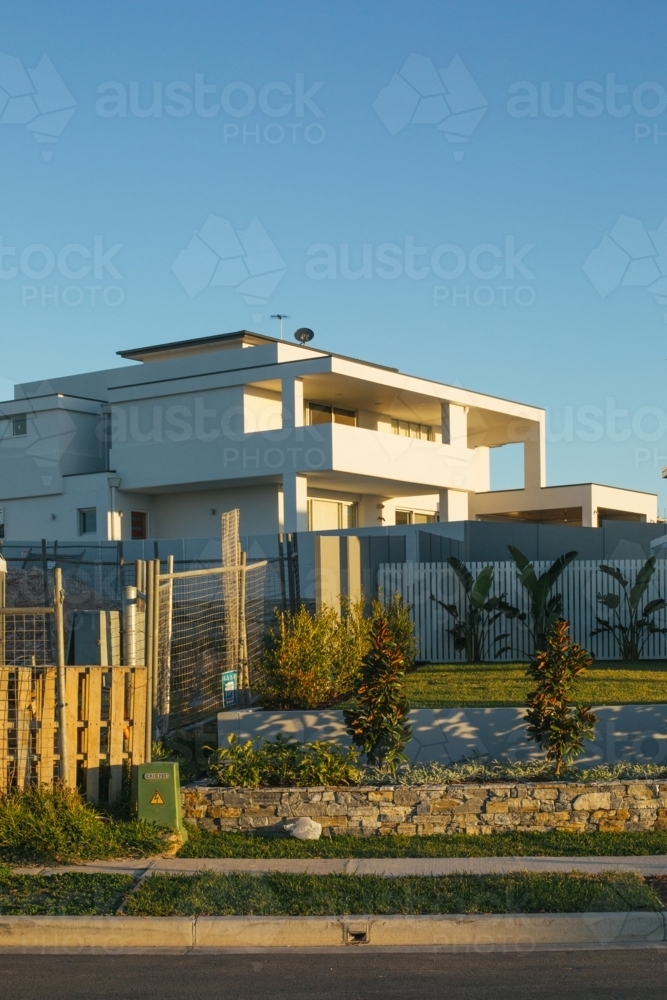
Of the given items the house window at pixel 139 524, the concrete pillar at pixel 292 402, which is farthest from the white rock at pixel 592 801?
the house window at pixel 139 524

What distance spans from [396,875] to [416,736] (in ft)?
11.7

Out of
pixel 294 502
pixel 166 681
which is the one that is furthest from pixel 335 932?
pixel 294 502

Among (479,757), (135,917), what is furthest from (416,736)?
(135,917)

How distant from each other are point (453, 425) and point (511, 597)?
16807mm

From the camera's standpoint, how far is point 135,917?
8.00 meters

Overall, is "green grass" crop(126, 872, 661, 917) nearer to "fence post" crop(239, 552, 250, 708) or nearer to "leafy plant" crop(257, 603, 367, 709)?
"leafy plant" crop(257, 603, 367, 709)

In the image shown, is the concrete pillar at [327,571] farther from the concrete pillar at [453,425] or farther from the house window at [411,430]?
the house window at [411,430]

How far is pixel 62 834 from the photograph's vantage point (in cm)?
985

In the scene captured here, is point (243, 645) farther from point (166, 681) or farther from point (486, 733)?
point (486, 733)

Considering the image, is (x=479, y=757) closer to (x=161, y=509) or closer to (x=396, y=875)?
(x=396, y=875)

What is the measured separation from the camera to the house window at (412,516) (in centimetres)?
4144

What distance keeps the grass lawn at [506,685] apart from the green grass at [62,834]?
4.86 meters

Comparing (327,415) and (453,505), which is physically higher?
(327,415)

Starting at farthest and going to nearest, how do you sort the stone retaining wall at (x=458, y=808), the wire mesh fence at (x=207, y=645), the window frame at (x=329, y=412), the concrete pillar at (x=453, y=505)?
the concrete pillar at (x=453, y=505), the window frame at (x=329, y=412), the wire mesh fence at (x=207, y=645), the stone retaining wall at (x=458, y=808)
